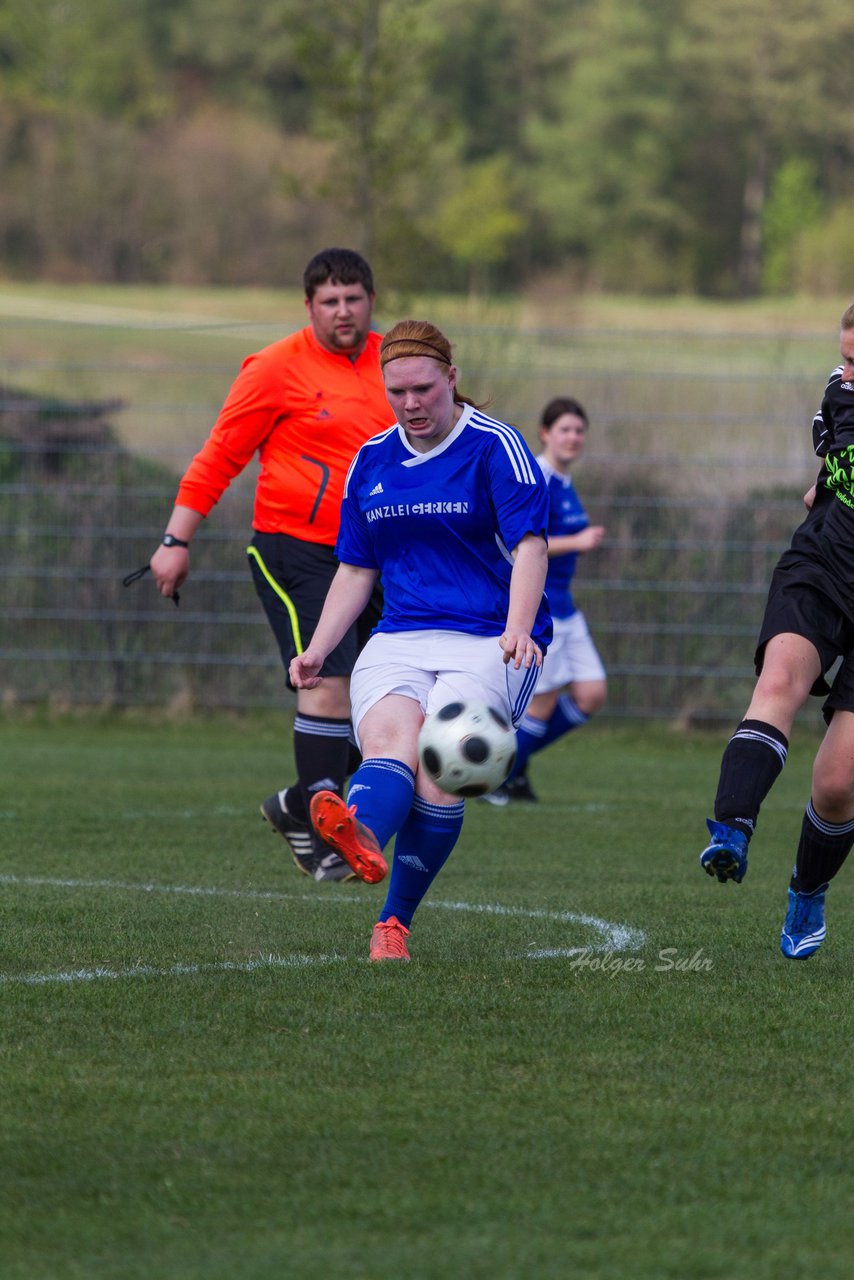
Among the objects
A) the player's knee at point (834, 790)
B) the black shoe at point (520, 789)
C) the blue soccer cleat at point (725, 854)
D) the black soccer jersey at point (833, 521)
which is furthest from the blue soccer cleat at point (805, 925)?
the black shoe at point (520, 789)

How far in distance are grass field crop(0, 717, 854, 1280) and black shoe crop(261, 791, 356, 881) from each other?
8cm

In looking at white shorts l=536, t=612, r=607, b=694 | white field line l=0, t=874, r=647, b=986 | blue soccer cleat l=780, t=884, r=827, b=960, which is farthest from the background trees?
blue soccer cleat l=780, t=884, r=827, b=960

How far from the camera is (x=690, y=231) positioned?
214 ft

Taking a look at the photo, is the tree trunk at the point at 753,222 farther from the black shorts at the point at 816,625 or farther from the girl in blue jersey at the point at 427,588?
the black shorts at the point at 816,625

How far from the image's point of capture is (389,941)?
16.9 ft

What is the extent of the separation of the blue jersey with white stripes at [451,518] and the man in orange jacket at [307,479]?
6.05 feet

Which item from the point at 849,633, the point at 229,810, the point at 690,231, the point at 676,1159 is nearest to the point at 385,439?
the point at 849,633

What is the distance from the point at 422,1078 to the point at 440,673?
152cm

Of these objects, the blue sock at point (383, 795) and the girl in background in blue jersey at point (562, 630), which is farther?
the girl in background in blue jersey at point (562, 630)

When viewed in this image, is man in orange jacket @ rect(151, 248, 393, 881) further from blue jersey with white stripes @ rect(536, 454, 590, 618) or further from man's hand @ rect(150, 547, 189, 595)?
blue jersey with white stripes @ rect(536, 454, 590, 618)

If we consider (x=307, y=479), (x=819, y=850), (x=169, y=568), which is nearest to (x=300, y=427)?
(x=307, y=479)

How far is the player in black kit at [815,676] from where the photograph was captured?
15.4 feet

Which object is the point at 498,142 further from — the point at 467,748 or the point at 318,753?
the point at 467,748

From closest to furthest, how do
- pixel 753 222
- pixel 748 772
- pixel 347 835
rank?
pixel 748 772 < pixel 347 835 < pixel 753 222
